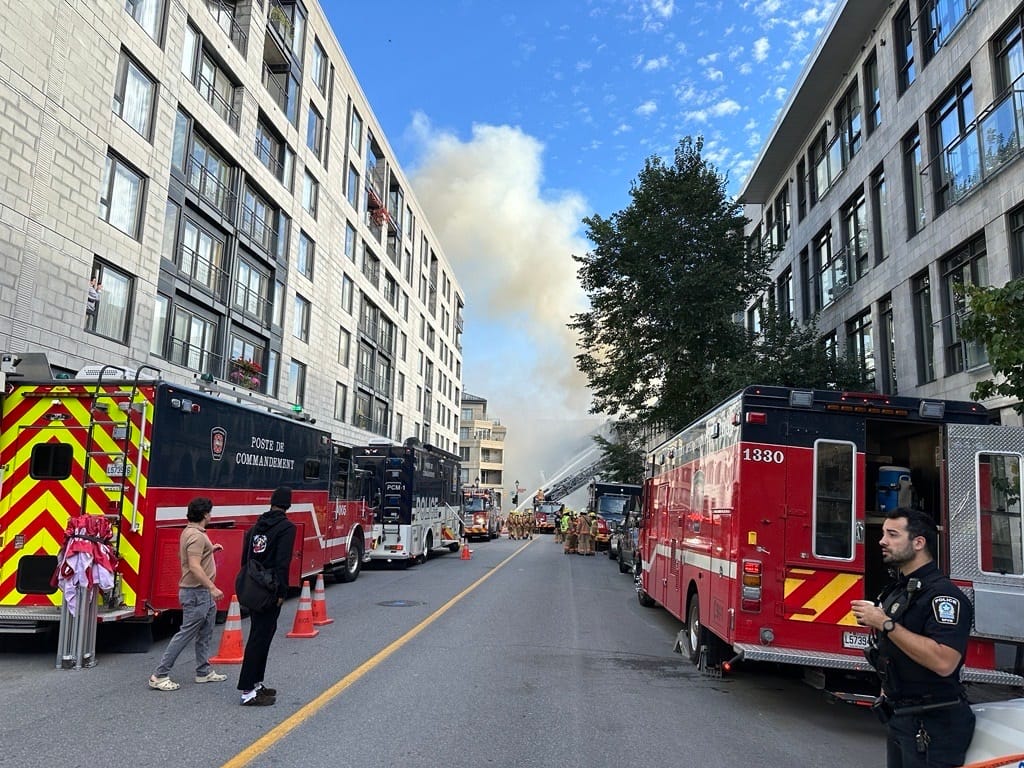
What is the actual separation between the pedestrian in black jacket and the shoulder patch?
16.1 ft

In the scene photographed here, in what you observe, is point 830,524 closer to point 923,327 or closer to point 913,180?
point 923,327

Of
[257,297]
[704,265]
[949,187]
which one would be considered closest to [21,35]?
[257,297]

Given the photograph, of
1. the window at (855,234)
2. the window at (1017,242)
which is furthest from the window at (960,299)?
the window at (855,234)

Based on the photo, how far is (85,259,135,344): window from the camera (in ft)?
54.2

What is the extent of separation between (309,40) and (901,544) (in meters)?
31.5

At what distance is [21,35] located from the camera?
14.1 m

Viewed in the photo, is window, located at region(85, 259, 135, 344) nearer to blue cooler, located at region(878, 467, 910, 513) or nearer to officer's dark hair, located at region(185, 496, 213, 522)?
officer's dark hair, located at region(185, 496, 213, 522)

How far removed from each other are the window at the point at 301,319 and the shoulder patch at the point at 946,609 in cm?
2743

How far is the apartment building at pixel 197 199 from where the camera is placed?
1473cm

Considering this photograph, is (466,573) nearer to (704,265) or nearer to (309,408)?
(704,265)

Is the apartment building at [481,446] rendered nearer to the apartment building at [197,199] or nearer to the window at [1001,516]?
the apartment building at [197,199]

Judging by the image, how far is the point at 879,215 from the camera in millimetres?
18516

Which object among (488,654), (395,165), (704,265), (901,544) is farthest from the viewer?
(395,165)

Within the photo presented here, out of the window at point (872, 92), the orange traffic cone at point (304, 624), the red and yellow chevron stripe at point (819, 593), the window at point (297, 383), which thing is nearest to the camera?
the red and yellow chevron stripe at point (819, 593)
